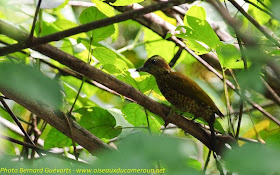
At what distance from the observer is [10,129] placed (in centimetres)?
267

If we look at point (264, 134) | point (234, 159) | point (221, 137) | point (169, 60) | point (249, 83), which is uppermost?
point (169, 60)

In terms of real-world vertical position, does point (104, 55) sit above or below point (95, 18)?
below

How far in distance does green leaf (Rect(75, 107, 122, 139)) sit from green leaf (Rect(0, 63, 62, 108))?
1.27m

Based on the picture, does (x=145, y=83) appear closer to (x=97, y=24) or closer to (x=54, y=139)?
(x=54, y=139)

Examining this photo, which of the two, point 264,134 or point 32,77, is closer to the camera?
point 32,77

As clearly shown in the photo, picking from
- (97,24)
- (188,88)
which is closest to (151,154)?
(97,24)

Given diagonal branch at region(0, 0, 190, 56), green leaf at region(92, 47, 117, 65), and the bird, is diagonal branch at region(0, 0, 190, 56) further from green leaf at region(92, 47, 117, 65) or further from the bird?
the bird

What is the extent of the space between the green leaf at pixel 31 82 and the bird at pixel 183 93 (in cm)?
159

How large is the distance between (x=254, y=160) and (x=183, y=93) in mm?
1834

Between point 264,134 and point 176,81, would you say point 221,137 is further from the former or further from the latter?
point 264,134

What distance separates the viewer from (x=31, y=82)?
500 mm

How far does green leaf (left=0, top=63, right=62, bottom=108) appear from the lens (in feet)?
1.63

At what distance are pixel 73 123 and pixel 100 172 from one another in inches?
37.3

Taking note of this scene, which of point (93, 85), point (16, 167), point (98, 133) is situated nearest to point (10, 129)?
point (93, 85)
